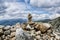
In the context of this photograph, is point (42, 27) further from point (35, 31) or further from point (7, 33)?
point (7, 33)

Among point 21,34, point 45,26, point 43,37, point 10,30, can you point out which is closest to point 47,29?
point 45,26

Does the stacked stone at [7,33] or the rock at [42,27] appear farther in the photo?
the rock at [42,27]

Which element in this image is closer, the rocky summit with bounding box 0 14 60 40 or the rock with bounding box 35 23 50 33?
the rocky summit with bounding box 0 14 60 40

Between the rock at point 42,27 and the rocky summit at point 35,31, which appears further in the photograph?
the rock at point 42,27

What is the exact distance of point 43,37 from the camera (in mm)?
10484

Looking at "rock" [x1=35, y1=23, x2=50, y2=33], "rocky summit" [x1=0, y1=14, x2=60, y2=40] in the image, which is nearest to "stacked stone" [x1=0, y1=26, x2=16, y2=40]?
"rocky summit" [x1=0, y1=14, x2=60, y2=40]

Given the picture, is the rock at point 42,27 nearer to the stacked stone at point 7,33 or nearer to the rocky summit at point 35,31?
the rocky summit at point 35,31

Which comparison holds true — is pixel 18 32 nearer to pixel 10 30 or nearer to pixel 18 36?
pixel 18 36

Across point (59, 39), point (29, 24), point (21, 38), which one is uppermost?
point (21, 38)

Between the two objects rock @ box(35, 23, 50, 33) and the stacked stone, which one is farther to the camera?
rock @ box(35, 23, 50, 33)

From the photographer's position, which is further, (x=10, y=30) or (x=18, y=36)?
(x=10, y=30)

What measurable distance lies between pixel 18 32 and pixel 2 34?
389 cm

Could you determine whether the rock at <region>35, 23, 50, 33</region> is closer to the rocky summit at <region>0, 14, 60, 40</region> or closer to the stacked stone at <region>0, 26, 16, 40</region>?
the rocky summit at <region>0, 14, 60, 40</region>

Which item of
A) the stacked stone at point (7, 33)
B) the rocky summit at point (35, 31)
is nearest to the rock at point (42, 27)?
the rocky summit at point (35, 31)
